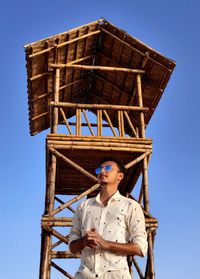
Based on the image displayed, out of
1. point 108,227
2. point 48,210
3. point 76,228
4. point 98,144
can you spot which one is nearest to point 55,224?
point 48,210

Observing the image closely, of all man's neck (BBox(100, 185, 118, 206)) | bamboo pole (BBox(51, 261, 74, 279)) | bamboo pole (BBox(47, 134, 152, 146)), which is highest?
bamboo pole (BBox(47, 134, 152, 146))

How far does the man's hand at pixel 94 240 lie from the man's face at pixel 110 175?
59 cm

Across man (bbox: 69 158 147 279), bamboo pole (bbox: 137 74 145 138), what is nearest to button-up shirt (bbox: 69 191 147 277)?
man (bbox: 69 158 147 279)

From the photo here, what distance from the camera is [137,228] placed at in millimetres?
3387

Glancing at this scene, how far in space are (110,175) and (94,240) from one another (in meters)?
0.68

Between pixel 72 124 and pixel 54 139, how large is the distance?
355cm

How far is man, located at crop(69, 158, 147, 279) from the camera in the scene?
3195 millimetres

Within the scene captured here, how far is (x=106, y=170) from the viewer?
3.66 m

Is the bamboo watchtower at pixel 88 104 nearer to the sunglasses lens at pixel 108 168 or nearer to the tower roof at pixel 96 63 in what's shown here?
the tower roof at pixel 96 63

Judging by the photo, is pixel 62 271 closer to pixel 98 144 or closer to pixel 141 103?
pixel 98 144

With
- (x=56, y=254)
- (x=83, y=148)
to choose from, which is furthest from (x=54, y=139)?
(x=56, y=254)

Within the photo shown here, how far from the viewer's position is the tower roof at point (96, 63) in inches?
419

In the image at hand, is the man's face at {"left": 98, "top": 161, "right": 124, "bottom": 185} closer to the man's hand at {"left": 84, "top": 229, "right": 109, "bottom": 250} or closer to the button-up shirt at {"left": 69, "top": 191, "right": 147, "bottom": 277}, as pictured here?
the button-up shirt at {"left": 69, "top": 191, "right": 147, "bottom": 277}

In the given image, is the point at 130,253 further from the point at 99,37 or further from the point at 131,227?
the point at 99,37
